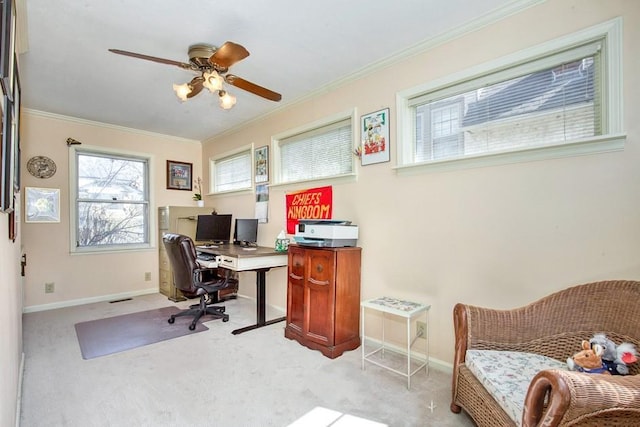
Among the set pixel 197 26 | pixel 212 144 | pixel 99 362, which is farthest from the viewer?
pixel 212 144

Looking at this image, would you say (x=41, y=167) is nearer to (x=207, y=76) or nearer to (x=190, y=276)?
(x=190, y=276)

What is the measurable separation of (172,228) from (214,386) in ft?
9.44

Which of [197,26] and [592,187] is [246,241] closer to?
[197,26]

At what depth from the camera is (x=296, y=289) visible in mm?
2967

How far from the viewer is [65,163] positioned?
410 centimetres

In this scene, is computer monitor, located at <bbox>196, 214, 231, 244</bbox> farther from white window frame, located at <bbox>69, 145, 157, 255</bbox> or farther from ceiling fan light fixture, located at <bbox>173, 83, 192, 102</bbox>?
ceiling fan light fixture, located at <bbox>173, 83, 192, 102</bbox>

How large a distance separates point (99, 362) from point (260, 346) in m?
1.25

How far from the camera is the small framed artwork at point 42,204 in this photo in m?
3.84

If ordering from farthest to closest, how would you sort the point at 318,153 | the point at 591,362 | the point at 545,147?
the point at 318,153 < the point at 545,147 < the point at 591,362

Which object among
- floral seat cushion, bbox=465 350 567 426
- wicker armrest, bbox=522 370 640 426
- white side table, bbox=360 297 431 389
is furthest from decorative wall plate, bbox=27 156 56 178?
wicker armrest, bbox=522 370 640 426

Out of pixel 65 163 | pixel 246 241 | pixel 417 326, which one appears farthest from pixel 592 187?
pixel 65 163

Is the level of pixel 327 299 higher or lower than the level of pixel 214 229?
lower

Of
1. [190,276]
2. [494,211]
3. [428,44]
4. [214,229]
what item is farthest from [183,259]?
[428,44]

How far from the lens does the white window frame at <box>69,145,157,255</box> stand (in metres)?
4.13
